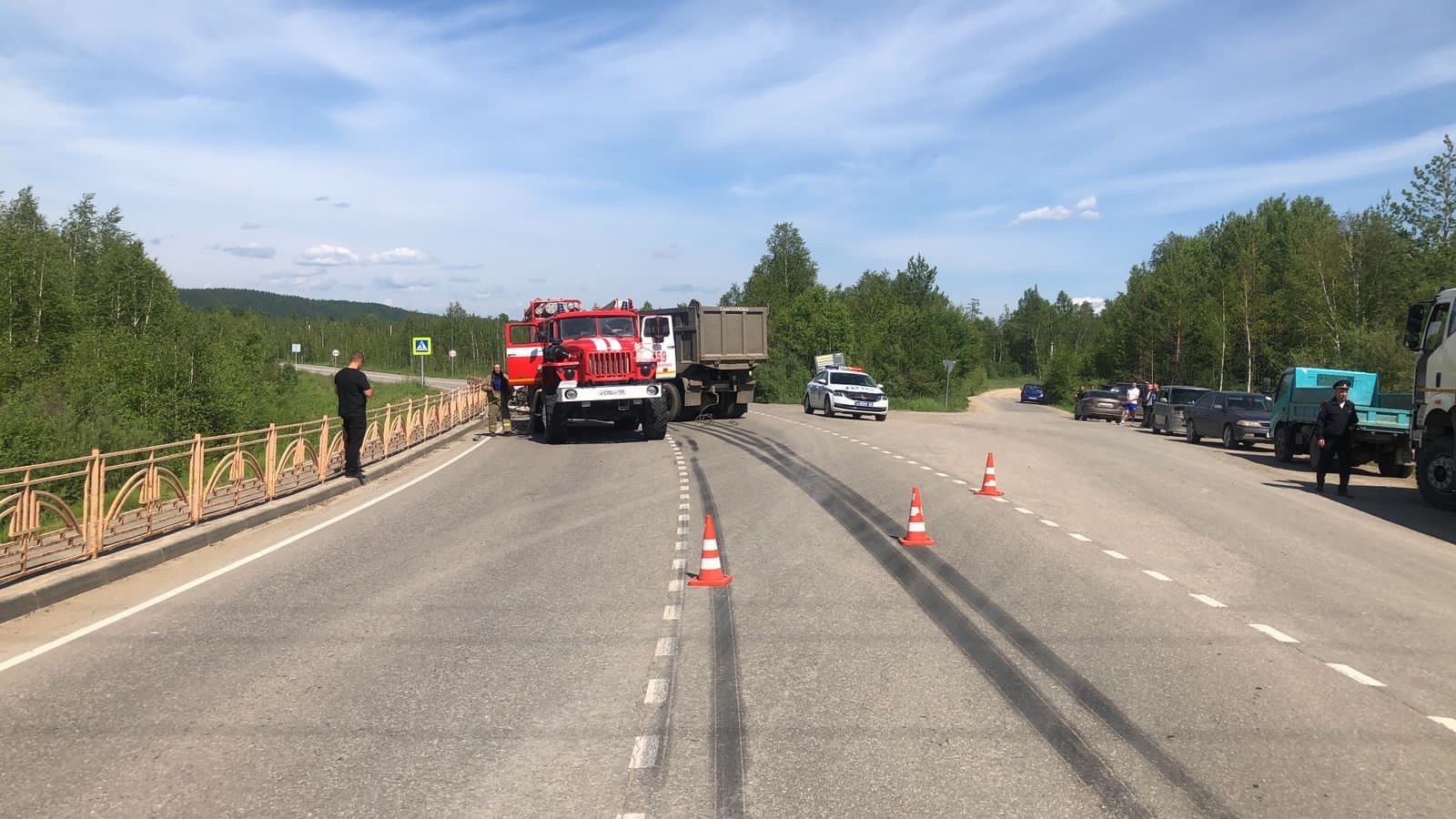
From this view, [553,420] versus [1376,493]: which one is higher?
[553,420]

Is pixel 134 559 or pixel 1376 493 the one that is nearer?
pixel 134 559

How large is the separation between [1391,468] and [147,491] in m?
23.0

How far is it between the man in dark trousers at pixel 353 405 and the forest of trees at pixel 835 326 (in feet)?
52.9

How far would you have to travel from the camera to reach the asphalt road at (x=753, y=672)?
4.60 meters

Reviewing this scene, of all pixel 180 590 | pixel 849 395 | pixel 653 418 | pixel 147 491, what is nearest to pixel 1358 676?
pixel 180 590

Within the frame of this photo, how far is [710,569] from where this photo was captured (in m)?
9.18

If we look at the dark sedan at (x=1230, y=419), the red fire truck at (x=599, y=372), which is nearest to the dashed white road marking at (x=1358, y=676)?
the red fire truck at (x=599, y=372)

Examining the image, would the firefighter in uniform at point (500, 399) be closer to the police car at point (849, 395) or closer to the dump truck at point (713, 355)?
the dump truck at point (713, 355)

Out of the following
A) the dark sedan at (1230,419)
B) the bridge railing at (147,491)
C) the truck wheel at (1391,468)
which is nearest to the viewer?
the bridge railing at (147,491)

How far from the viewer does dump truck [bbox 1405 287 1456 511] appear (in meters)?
15.8

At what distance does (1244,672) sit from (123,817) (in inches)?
243

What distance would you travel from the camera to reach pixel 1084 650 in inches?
272

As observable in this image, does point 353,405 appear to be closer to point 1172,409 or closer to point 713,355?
point 713,355

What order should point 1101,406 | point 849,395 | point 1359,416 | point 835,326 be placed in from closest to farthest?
point 1359,416 → point 849,395 → point 1101,406 → point 835,326
